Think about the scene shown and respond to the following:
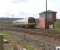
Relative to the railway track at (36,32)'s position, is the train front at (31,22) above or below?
above

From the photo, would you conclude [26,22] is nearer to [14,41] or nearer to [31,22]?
[31,22]

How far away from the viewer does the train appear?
1351 millimetres

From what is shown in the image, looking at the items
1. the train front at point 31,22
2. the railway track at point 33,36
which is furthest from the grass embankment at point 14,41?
the train front at point 31,22

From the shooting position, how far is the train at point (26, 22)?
1.35 meters

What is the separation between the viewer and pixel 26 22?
1.37 meters

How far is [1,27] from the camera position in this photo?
53.9 inches

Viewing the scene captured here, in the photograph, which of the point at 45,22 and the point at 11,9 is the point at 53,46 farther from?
the point at 11,9

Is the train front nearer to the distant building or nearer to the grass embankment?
the distant building

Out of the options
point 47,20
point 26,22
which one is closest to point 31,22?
point 26,22

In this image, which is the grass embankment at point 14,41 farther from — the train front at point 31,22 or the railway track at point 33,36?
the train front at point 31,22

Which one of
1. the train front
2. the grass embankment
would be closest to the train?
the train front

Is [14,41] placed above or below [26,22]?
below

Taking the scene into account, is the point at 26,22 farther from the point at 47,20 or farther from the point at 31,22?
the point at 47,20

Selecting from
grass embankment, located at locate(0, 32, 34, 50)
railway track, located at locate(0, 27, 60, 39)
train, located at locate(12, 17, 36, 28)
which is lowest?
grass embankment, located at locate(0, 32, 34, 50)
